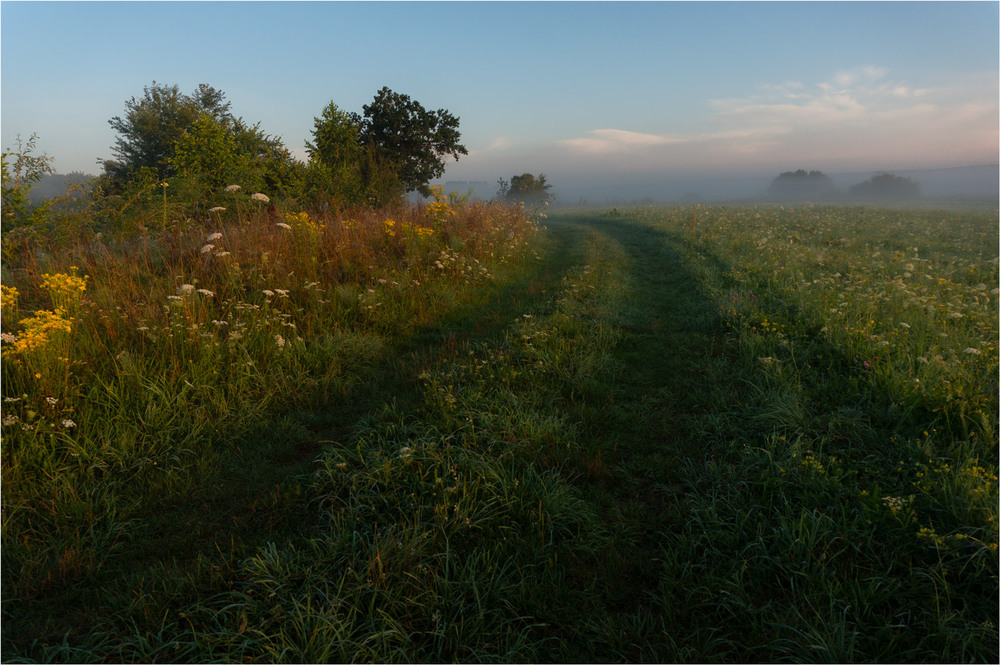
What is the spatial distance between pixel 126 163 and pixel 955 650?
42990 mm

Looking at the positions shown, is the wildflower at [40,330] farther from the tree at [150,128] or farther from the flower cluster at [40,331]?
the tree at [150,128]

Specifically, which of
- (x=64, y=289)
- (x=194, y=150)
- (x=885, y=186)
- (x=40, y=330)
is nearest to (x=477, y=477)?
(x=40, y=330)

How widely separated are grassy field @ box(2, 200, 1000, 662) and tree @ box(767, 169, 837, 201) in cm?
12622

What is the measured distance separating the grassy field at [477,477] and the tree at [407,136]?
2360cm

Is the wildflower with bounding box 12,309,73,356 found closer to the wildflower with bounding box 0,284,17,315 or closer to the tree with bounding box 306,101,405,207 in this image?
the wildflower with bounding box 0,284,17,315

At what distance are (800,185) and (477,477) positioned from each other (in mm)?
143803

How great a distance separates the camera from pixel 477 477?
3105mm

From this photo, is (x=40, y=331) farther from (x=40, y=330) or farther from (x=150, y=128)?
(x=150, y=128)

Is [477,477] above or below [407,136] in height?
below

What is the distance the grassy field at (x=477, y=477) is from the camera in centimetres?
224

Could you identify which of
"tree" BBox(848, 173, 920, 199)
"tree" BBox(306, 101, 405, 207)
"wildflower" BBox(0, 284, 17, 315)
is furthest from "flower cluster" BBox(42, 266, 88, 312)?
"tree" BBox(848, 173, 920, 199)

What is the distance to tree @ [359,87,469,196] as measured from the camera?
2786 cm

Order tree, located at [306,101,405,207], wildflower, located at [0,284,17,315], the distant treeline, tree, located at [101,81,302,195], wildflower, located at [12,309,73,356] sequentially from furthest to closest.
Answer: the distant treeline
tree, located at [306,101,405,207]
tree, located at [101,81,302,195]
wildflower, located at [0,284,17,315]
wildflower, located at [12,309,73,356]

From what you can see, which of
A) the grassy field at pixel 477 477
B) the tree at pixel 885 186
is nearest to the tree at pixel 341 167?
the grassy field at pixel 477 477
